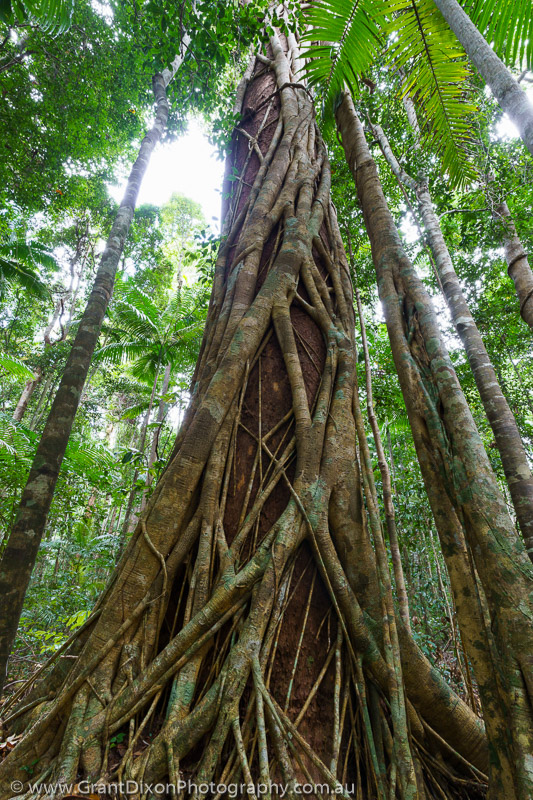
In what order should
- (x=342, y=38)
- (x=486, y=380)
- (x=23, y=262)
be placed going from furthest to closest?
(x=23, y=262), (x=486, y=380), (x=342, y=38)

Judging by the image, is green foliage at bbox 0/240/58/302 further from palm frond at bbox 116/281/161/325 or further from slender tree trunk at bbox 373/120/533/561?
slender tree trunk at bbox 373/120/533/561

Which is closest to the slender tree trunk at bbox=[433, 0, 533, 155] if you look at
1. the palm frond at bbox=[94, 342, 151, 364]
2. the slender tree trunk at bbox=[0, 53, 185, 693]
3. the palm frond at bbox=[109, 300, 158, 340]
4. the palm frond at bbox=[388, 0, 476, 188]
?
the palm frond at bbox=[388, 0, 476, 188]

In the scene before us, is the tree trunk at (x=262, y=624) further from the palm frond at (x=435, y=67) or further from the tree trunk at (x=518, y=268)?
the tree trunk at (x=518, y=268)

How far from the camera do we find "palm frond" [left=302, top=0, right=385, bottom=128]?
2549mm

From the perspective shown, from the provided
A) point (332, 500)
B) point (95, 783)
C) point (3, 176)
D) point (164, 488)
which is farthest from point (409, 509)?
point (3, 176)

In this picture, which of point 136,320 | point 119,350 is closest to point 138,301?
point 136,320

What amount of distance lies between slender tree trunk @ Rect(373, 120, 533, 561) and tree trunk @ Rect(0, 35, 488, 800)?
4.90ft

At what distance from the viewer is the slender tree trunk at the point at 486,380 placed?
304 cm

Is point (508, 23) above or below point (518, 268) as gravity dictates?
below

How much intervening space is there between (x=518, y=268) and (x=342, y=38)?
300cm

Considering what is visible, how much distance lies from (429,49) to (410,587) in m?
6.64

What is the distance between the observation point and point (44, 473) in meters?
2.13

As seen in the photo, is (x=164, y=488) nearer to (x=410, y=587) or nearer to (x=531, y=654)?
(x=531, y=654)

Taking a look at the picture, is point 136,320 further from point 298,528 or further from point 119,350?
point 298,528
